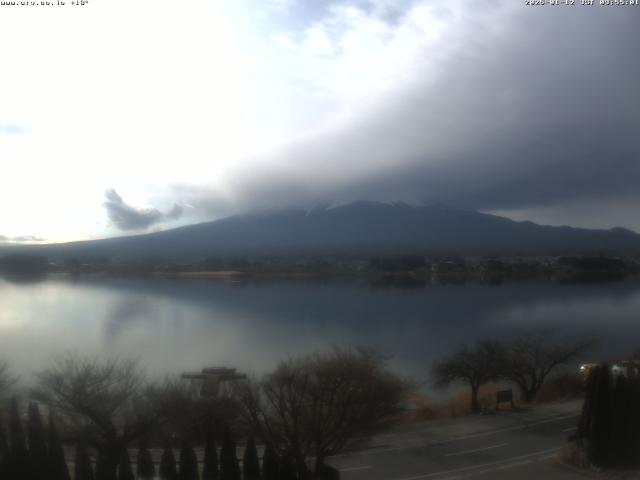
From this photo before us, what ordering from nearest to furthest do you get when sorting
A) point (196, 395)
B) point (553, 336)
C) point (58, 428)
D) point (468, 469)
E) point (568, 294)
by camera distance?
point (58, 428) < point (468, 469) < point (196, 395) < point (553, 336) < point (568, 294)

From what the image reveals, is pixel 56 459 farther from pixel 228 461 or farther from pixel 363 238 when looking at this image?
pixel 363 238

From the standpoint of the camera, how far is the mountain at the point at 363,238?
3120 centimetres

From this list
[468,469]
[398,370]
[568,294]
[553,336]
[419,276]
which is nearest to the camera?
[468,469]

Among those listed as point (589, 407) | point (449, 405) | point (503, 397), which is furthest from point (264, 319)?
point (589, 407)

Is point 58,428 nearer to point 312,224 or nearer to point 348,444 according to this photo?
point 348,444

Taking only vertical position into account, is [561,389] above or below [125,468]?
below

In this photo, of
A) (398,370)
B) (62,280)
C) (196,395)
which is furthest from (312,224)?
(196,395)

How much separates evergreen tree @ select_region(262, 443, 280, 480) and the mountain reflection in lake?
4767 mm

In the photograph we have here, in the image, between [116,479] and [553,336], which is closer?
[116,479]

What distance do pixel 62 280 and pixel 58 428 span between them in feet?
42.2

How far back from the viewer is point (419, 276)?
34.1m

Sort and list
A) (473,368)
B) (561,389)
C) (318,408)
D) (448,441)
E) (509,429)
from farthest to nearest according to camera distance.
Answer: (473,368) → (561,389) → (509,429) → (448,441) → (318,408)

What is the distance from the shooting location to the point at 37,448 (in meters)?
4.33

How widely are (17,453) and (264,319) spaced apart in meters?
13.5
